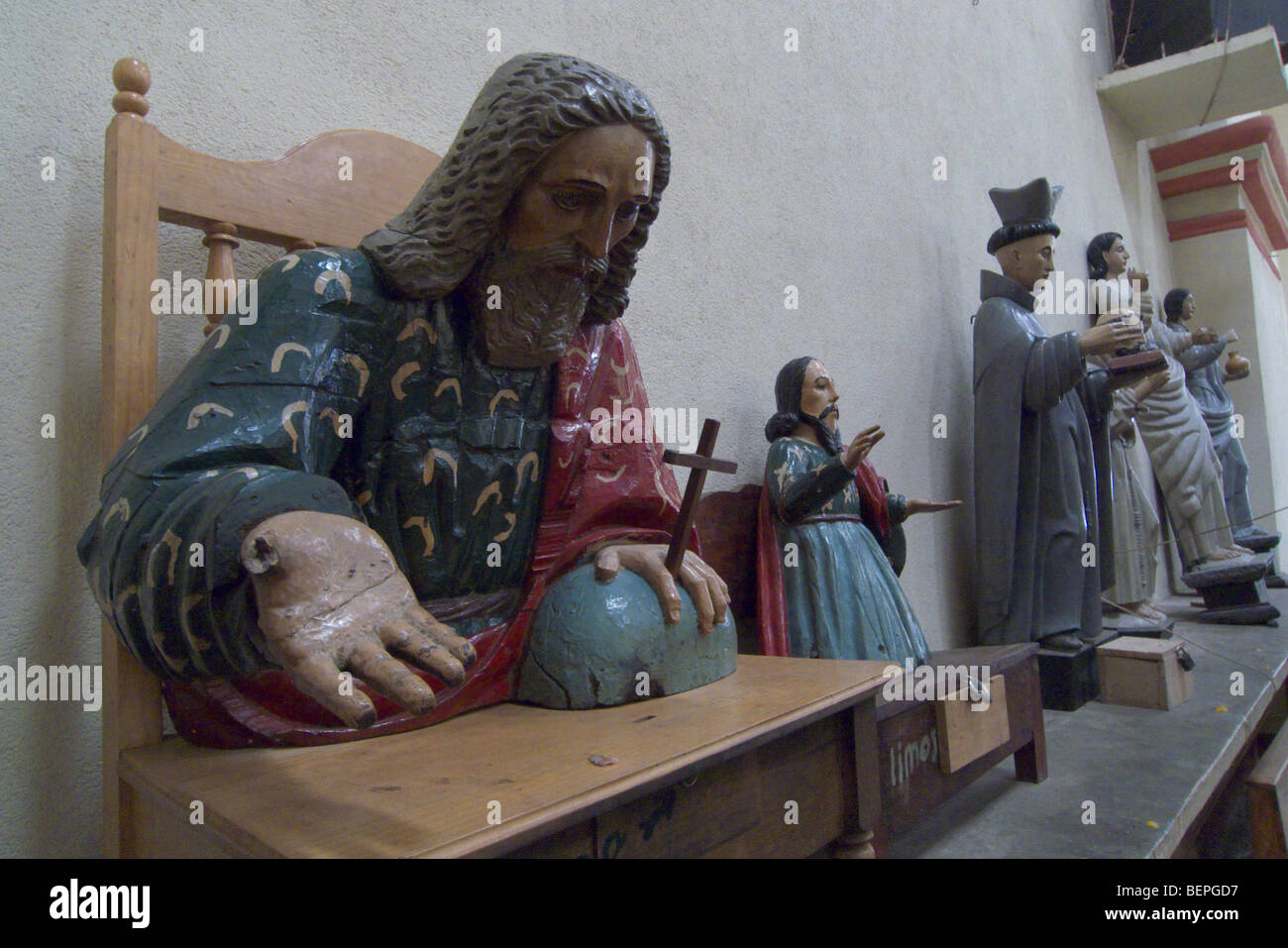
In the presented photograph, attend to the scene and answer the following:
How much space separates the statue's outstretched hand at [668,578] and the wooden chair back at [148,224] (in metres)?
0.40

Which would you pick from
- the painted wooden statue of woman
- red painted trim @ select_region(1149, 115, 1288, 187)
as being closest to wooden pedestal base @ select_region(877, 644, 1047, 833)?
the painted wooden statue of woman

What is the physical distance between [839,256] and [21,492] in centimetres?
165

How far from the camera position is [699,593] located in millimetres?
813

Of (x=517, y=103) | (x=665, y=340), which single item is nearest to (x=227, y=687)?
(x=517, y=103)

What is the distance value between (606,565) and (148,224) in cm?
50

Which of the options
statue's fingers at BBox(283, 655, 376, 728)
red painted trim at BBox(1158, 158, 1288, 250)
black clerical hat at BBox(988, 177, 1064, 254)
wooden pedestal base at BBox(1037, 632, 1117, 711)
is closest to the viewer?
statue's fingers at BBox(283, 655, 376, 728)

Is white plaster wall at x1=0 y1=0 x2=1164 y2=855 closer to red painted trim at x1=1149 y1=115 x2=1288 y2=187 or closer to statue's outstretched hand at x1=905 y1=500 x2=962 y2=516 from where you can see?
statue's outstretched hand at x1=905 y1=500 x2=962 y2=516

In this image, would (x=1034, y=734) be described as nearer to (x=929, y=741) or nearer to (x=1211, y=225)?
(x=929, y=741)

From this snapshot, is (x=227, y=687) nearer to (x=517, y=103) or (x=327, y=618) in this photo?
(x=327, y=618)

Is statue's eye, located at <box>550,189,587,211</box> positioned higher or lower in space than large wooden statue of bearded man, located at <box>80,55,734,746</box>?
higher

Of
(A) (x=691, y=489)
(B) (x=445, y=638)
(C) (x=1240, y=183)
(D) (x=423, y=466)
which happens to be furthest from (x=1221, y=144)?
(B) (x=445, y=638)

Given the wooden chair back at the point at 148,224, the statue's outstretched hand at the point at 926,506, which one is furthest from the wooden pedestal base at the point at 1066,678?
the wooden chair back at the point at 148,224

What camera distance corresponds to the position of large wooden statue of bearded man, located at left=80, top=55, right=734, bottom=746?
50 cm

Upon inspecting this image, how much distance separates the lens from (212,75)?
0.88m
